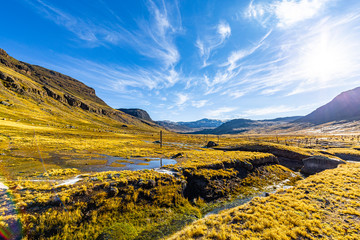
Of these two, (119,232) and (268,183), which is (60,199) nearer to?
(119,232)

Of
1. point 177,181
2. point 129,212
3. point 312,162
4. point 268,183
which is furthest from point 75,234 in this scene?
point 312,162

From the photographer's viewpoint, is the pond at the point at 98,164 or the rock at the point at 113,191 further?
the pond at the point at 98,164

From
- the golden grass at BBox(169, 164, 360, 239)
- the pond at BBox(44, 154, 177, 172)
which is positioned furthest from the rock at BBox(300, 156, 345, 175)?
the pond at BBox(44, 154, 177, 172)

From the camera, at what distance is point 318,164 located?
107 ft

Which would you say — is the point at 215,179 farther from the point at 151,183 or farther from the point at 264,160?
the point at 264,160

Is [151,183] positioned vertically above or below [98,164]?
below

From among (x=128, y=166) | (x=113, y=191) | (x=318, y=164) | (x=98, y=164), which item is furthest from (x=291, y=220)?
(x=318, y=164)

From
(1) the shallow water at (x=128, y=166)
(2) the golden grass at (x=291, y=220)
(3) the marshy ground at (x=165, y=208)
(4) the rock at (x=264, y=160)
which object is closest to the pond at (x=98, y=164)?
(1) the shallow water at (x=128, y=166)

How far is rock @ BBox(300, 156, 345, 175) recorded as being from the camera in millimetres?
31938

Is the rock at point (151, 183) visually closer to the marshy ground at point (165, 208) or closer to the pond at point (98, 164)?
the marshy ground at point (165, 208)

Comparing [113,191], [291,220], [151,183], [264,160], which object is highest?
[113,191]

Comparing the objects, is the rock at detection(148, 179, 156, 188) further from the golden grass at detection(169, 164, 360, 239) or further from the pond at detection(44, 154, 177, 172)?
the pond at detection(44, 154, 177, 172)

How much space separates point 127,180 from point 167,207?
5.91 m

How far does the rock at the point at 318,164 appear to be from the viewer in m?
31.9
